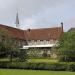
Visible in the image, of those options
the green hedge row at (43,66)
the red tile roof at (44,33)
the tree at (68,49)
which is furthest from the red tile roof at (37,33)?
the green hedge row at (43,66)

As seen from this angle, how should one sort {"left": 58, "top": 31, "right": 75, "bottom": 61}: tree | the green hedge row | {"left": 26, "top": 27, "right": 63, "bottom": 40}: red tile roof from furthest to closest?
{"left": 26, "top": 27, "right": 63, "bottom": 40}: red tile roof → {"left": 58, "top": 31, "right": 75, "bottom": 61}: tree → the green hedge row

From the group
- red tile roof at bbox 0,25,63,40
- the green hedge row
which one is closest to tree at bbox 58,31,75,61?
the green hedge row

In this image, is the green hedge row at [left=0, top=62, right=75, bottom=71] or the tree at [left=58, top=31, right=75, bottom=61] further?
the tree at [left=58, top=31, right=75, bottom=61]

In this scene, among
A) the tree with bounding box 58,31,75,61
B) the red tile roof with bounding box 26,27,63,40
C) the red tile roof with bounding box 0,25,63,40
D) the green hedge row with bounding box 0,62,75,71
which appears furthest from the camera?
the red tile roof with bounding box 26,27,63,40

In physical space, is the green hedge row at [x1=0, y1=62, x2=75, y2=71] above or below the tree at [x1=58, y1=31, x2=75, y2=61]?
below

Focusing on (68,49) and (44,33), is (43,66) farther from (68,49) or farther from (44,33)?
(44,33)

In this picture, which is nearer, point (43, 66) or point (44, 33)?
point (43, 66)

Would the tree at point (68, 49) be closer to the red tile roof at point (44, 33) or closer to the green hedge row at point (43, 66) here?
the green hedge row at point (43, 66)

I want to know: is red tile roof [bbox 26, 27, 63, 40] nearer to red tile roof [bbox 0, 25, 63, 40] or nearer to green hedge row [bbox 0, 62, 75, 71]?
red tile roof [bbox 0, 25, 63, 40]

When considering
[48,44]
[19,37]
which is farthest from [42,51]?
[19,37]

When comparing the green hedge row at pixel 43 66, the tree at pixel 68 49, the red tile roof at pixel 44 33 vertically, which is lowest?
the green hedge row at pixel 43 66

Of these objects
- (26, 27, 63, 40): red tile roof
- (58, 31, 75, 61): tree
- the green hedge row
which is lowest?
the green hedge row

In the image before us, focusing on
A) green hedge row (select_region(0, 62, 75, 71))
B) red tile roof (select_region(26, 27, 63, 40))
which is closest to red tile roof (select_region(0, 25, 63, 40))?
red tile roof (select_region(26, 27, 63, 40))

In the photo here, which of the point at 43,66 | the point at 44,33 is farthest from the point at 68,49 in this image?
the point at 44,33
